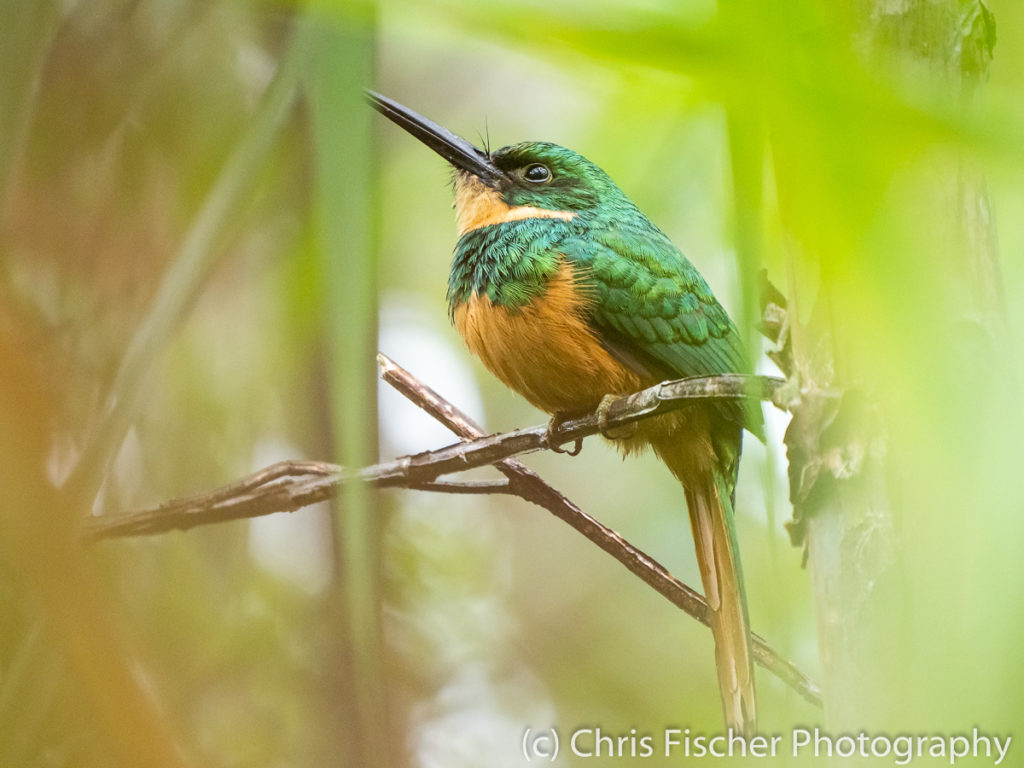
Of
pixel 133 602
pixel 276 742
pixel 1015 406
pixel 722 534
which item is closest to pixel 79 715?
pixel 133 602

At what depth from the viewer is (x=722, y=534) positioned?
1269mm

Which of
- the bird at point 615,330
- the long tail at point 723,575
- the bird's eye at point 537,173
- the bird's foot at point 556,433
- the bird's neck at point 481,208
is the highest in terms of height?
the bird's eye at point 537,173

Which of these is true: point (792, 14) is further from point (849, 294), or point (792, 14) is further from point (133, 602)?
point (133, 602)

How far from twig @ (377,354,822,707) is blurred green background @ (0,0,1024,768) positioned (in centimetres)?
4

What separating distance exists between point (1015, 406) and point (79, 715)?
129 cm

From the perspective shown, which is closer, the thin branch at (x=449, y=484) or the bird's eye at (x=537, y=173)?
the thin branch at (x=449, y=484)

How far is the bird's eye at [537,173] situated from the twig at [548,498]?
0.43 m

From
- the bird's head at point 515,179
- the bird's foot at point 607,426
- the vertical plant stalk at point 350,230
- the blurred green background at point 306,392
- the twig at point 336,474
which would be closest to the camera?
the vertical plant stalk at point 350,230

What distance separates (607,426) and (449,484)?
0.86 ft

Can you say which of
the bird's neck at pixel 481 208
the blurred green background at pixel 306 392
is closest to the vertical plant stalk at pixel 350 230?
the blurred green background at pixel 306 392

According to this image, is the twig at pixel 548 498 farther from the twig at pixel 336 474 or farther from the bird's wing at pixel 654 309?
the bird's wing at pixel 654 309

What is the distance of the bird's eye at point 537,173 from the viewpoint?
4.97ft

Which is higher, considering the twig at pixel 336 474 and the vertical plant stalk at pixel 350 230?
the vertical plant stalk at pixel 350 230

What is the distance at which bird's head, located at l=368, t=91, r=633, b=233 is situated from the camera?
1448mm
